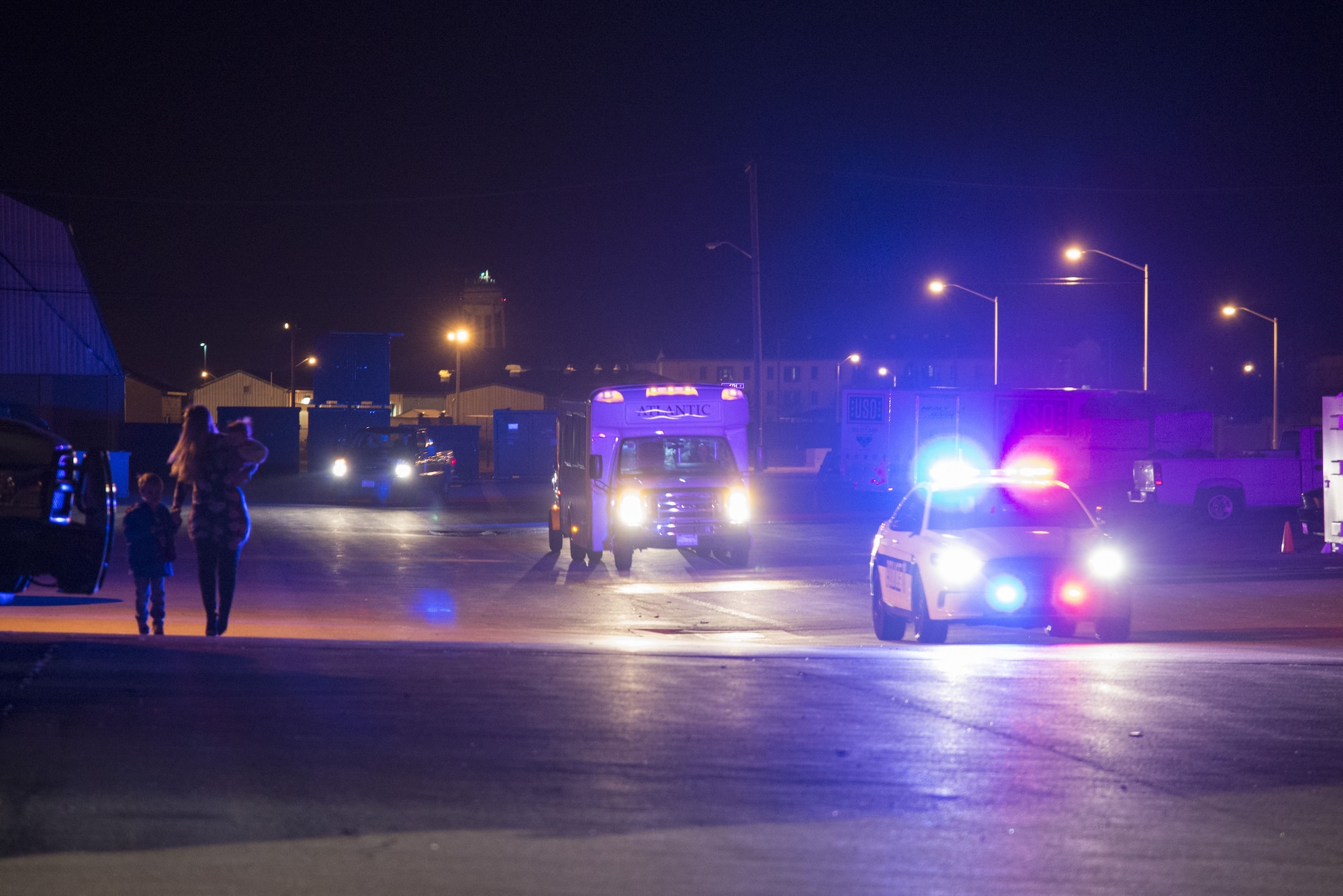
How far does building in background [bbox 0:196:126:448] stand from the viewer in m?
45.1

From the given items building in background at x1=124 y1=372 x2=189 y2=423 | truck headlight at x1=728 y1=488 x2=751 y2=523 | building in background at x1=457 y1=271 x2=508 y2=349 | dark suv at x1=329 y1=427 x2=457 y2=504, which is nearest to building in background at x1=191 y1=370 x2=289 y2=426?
building in background at x1=124 y1=372 x2=189 y2=423

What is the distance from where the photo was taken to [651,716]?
25.2 ft

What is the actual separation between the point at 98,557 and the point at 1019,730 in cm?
733

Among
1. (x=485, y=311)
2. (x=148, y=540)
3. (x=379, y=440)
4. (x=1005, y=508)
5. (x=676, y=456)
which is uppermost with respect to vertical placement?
(x=485, y=311)

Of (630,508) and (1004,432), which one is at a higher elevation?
(1004,432)

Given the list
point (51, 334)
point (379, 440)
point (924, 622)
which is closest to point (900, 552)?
point (924, 622)

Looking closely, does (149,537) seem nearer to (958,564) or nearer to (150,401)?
(958,564)

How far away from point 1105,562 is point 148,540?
8.52 m

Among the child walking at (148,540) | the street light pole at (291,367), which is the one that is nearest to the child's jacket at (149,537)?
the child walking at (148,540)

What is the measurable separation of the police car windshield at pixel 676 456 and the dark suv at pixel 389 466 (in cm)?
1804

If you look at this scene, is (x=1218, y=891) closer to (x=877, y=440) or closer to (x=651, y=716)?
(x=651, y=716)

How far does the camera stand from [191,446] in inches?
417

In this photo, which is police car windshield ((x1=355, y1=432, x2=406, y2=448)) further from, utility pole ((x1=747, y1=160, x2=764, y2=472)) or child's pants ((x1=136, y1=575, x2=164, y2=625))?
child's pants ((x1=136, y1=575, x2=164, y2=625))

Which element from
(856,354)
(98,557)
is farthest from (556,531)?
(856,354)
